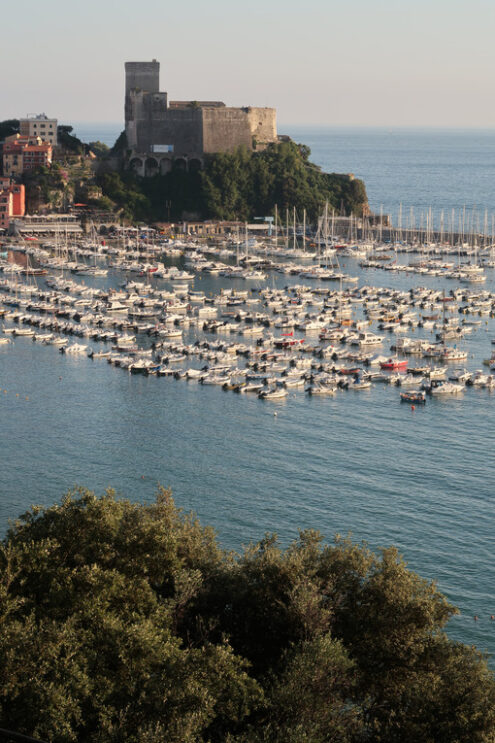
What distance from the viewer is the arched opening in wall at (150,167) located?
7717cm

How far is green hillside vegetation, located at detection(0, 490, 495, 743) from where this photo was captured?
1132cm

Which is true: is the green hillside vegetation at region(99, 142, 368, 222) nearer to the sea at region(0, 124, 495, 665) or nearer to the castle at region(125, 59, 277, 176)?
the castle at region(125, 59, 277, 176)

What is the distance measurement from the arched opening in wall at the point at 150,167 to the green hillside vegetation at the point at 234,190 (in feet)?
3.60

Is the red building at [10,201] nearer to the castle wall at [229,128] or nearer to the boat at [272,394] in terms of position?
the castle wall at [229,128]

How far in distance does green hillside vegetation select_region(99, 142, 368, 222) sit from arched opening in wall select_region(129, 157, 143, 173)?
62.0 inches

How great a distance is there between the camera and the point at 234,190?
7500 centimetres

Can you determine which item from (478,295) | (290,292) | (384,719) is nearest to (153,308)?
(290,292)

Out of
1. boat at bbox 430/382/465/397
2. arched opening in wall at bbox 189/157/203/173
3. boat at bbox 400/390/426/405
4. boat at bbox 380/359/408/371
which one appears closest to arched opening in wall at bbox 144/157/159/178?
arched opening in wall at bbox 189/157/203/173

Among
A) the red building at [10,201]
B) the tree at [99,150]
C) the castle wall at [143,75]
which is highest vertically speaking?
the castle wall at [143,75]

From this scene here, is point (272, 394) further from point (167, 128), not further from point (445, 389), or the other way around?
point (167, 128)

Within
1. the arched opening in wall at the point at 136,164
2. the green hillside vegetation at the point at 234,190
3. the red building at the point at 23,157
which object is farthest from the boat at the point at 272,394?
the arched opening in wall at the point at 136,164

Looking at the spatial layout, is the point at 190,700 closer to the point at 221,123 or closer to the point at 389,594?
the point at 389,594

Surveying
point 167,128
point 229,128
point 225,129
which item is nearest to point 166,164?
point 167,128

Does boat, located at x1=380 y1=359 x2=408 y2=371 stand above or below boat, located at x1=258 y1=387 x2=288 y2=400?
above
